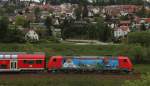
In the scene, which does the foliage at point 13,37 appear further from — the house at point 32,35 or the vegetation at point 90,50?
the vegetation at point 90,50

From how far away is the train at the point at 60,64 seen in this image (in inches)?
1475

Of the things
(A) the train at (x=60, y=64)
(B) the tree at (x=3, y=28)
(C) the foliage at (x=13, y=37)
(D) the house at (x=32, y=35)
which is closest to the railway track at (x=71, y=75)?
(A) the train at (x=60, y=64)

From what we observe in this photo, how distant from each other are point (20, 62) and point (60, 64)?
152 inches

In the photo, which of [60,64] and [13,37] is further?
[13,37]

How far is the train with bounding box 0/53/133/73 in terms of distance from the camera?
37.5m

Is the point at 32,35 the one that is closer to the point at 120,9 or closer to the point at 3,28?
the point at 3,28

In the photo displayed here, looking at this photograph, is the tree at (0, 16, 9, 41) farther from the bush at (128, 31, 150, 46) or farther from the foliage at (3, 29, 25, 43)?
the bush at (128, 31, 150, 46)

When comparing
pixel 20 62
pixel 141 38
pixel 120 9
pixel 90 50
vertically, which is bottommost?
pixel 90 50

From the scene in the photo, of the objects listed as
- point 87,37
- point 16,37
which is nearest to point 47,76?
point 16,37

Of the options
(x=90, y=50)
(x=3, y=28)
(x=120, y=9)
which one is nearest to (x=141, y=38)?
(x=90, y=50)

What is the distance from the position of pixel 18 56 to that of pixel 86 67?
6.66m

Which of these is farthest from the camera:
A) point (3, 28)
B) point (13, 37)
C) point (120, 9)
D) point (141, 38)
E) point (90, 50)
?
point (120, 9)

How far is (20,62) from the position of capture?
37.5 m

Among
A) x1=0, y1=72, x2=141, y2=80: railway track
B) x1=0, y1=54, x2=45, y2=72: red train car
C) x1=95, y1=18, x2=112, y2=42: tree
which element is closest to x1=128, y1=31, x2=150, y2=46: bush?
x1=0, y1=72, x2=141, y2=80: railway track
